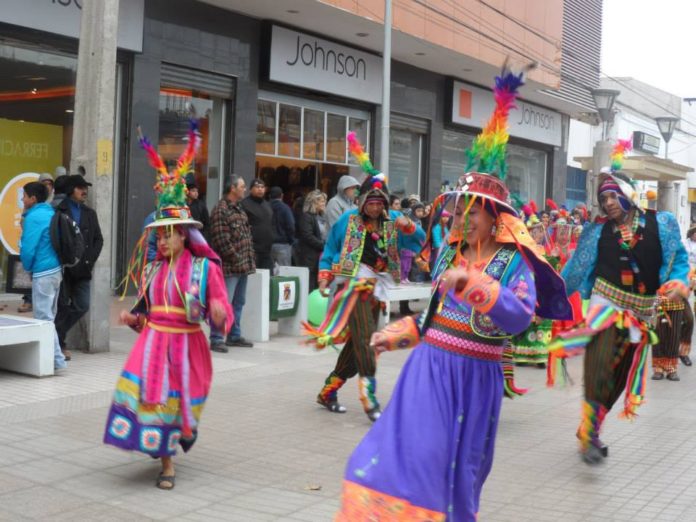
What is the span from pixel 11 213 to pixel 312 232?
14.1 feet

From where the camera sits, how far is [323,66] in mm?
18672

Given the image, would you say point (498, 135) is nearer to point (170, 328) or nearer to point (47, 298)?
point (170, 328)

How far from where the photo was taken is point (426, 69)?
22453 millimetres

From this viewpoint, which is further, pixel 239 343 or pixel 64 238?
pixel 239 343

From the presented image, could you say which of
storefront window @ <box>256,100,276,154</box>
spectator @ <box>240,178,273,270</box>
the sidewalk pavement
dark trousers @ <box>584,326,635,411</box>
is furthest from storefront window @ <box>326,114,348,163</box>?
dark trousers @ <box>584,326,635,411</box>

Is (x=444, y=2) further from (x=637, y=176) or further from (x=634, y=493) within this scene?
(x=634, y=493)

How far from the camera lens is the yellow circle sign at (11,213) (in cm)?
1330

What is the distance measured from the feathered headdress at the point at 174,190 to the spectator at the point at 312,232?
778cm

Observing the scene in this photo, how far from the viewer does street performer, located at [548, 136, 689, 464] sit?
6.65 m

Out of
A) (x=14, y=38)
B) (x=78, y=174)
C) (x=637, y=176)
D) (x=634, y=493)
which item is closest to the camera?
(x=634, y=493)

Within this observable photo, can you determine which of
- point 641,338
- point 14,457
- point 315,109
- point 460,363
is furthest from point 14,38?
point 460,363

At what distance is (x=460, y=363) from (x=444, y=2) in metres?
16.7

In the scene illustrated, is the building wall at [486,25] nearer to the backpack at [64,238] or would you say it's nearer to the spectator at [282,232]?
the spectator at [282,232]

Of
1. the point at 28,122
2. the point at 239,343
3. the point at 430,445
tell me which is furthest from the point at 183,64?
the point at 430,445
